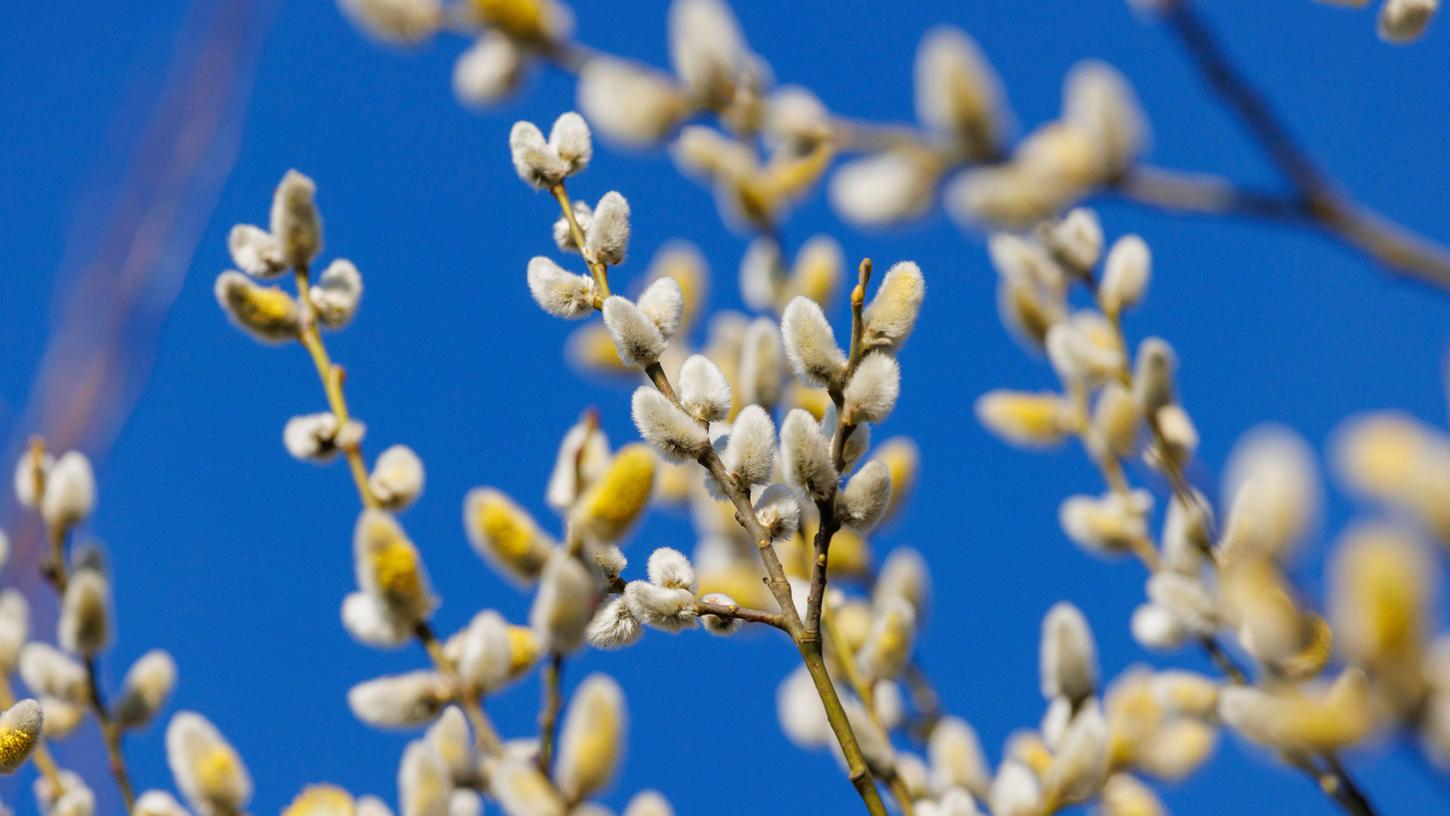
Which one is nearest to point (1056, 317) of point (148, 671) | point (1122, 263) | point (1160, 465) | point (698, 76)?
point (1122, 263)

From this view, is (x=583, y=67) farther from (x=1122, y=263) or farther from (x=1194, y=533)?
(x=1122, y=263)

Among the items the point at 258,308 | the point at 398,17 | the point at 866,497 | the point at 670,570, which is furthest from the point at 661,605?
the point at 258,308

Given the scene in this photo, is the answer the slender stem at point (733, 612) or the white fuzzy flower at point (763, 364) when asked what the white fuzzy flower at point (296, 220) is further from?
the slender stem at point (733, 612)

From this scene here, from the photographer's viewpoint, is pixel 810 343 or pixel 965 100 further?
pixel 810 343

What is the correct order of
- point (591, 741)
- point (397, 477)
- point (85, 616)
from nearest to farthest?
point (591, 741) < point (397, 477) < point (85, 616)

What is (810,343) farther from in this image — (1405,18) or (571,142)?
(1405,18)

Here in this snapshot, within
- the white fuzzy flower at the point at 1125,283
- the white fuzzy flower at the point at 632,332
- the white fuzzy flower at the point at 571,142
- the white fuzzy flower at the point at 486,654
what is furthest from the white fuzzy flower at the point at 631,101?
the white fuzzy flower at the point at 1125,283

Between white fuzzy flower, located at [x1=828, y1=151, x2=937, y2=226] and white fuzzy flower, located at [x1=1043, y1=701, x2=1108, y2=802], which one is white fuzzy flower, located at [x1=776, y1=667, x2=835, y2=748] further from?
white fuzzy flower, located at [x1=828, y1=151, x2=937, y2=226]
